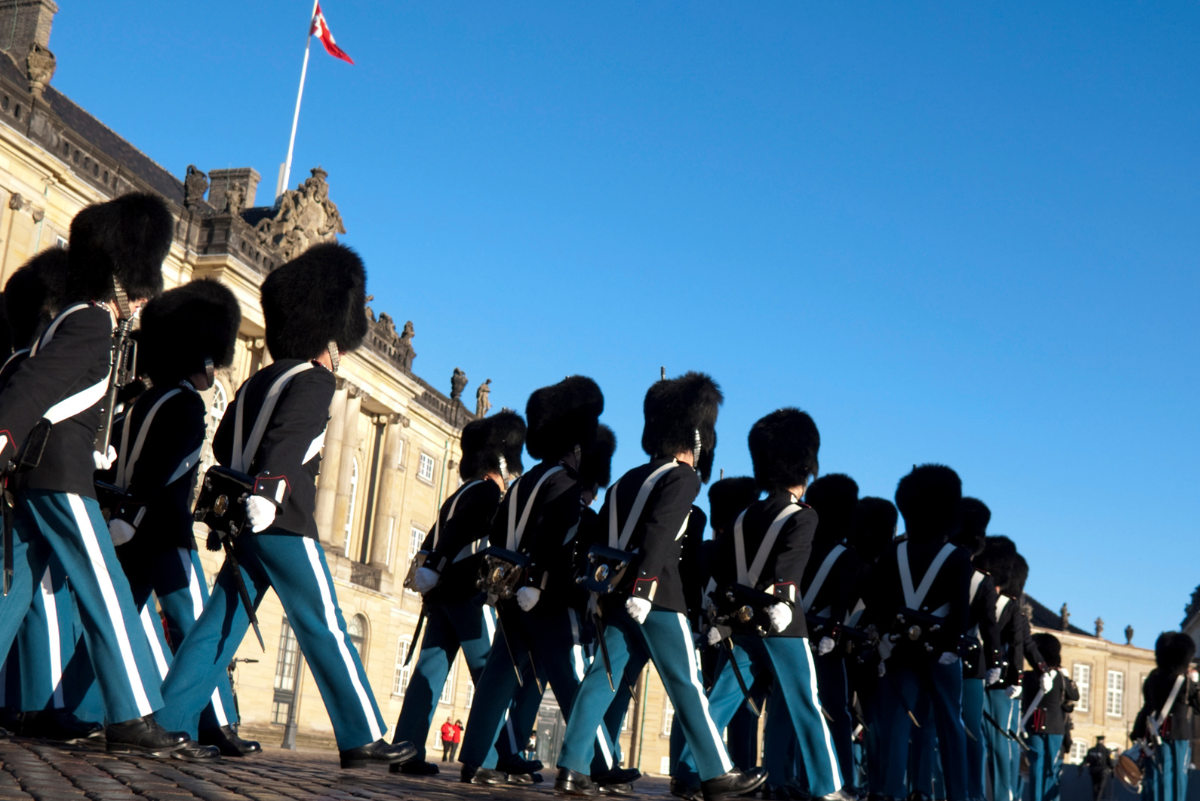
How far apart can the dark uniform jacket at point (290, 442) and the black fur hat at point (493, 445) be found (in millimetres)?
3320

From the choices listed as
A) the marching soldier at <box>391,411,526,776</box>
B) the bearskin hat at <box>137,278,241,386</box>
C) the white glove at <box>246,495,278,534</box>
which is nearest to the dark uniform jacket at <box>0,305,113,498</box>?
the white glove at <box>246,495,278,534</box>

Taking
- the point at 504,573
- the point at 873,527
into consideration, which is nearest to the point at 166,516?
the point at 504,573

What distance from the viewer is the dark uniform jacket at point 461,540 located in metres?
8.66

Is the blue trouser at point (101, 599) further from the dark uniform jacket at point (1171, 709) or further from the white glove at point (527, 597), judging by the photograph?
the dark uniform jacket at point (1171, 709)

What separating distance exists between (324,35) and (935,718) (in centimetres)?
3366

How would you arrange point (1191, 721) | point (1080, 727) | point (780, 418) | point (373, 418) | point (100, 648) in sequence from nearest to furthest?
point (100, 648), point (780, 418), point (1191, 721), point (373, 418), point (1080, 727)

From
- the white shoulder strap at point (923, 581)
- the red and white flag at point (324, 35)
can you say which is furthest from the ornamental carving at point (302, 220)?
the white shoulder strap at point (923, 581)

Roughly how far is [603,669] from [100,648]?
105 inches

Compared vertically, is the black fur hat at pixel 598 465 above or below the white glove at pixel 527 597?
above

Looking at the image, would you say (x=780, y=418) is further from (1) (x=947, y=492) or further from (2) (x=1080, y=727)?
(2) (x=1080, y=727)

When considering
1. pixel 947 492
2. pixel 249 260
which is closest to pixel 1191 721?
pixel 947 492

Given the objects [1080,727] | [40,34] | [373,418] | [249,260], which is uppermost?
[40,34]

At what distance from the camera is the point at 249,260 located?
33656mm

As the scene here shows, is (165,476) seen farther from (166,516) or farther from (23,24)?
(23,24)
